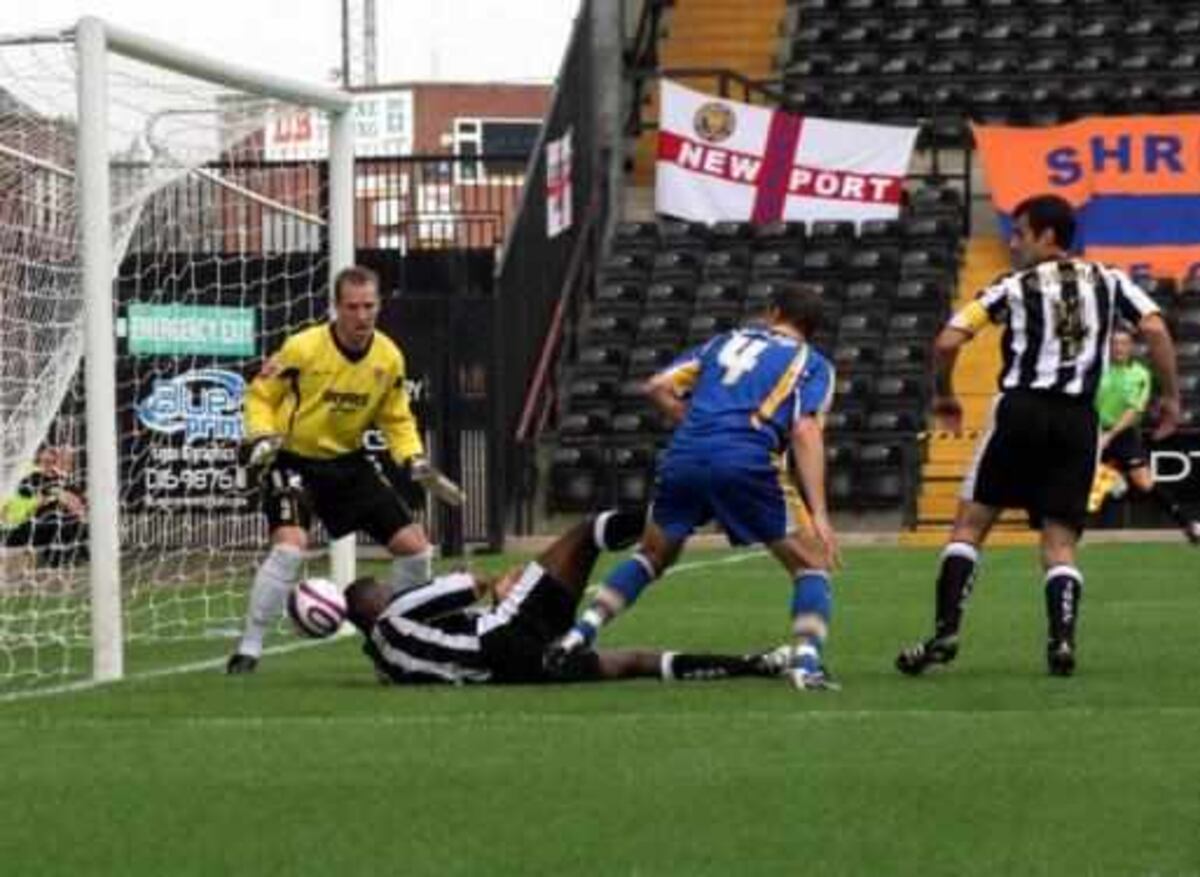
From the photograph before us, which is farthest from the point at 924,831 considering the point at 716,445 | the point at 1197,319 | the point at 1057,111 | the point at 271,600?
the point at 1057,111

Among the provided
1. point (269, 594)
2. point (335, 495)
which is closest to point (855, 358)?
point (335, 495)

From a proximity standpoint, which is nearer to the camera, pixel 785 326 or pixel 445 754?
pixel 445 754

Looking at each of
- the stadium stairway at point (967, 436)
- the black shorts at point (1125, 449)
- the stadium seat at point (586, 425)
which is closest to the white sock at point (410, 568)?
the black shorts at point (1125, 449)

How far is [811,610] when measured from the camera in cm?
1320

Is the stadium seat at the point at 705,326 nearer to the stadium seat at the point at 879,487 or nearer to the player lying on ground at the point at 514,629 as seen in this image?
the stadium seat at the point at 879,487

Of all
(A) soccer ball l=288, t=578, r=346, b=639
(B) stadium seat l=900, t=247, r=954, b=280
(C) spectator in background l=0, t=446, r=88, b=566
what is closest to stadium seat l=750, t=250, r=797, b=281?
(B) stadium seat l=900, t=247, r=954, b=280

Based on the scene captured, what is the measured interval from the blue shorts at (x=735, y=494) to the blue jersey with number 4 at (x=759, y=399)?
2.5 inches

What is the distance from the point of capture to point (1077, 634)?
1647cm

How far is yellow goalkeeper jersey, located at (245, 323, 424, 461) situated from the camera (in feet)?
50.3

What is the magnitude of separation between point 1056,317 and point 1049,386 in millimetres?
279

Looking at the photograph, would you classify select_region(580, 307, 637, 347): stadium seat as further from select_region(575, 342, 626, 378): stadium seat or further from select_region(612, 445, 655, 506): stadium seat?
select_region(612, 445, 655, 506): stadium seat

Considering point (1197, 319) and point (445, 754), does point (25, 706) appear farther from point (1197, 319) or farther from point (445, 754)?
point (1197, 319)

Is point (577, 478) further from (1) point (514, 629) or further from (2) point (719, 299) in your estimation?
(1) point (514, 629)

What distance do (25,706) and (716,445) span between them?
9.34 feet
